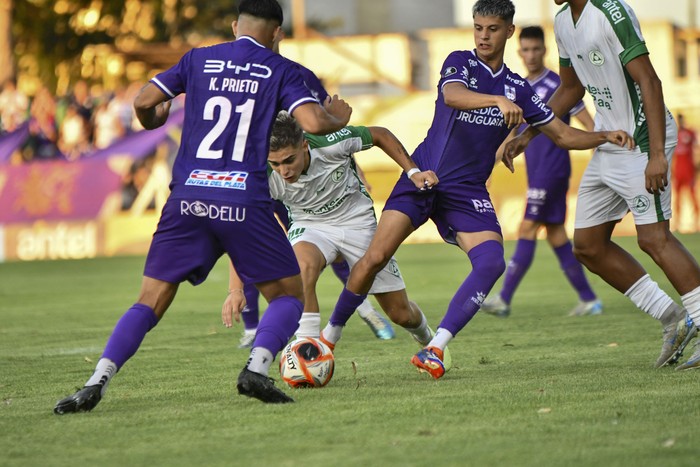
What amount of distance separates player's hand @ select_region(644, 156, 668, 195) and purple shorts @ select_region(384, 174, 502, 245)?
3.00 ft

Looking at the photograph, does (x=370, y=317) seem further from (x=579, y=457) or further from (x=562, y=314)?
(x=579, y=457)

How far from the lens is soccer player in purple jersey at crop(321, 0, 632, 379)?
23.4 feet

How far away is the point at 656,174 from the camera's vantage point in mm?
6836

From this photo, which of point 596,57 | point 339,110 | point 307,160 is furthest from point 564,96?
point 339,110

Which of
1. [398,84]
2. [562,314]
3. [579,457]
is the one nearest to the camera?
[579,457]

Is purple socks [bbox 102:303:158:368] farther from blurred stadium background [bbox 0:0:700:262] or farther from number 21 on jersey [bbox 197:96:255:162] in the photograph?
blurred stadium background [bbox 0:0:700:262]

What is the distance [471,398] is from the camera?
602 cm

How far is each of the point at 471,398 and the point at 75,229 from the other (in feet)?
56.6

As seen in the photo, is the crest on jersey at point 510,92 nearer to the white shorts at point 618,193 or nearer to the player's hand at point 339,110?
the white shorts at point 618,193

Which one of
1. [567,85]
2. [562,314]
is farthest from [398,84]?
[567,85]

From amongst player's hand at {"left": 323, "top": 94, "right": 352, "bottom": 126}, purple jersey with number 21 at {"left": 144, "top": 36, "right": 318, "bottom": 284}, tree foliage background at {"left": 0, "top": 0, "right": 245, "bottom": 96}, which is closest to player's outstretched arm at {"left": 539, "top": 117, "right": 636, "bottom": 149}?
player's hand at {"left": 323, "top": 94, "right": 352, "bottom": 126}

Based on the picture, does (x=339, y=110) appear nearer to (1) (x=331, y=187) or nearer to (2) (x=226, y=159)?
(2) (x=226, y=159)

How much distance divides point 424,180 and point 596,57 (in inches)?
45.7

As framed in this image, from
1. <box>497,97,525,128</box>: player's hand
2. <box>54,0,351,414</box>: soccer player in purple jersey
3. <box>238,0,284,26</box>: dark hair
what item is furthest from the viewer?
<box>497,97,525,128</box>: player's hand
